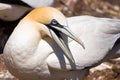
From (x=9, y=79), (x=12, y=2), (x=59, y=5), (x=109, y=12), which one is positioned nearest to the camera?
(x=9, y=79)

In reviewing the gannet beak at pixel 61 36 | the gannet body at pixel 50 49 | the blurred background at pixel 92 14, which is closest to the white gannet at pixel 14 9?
the blurred background at pixel 92 14

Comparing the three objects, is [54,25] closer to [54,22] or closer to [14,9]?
[54,22]

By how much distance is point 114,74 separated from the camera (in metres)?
4.19

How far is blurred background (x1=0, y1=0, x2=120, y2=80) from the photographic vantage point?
4.17 meters

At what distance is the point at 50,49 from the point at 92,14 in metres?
2.91

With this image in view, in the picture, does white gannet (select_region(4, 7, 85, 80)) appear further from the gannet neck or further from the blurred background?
the blurred background

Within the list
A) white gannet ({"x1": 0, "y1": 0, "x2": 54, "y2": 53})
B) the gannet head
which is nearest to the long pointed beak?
the gannet head

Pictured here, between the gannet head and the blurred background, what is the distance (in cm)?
88

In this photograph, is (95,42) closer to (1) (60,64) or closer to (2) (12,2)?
(1) (60,64)

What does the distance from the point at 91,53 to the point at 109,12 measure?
3181 mm

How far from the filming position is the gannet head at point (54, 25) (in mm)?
3109

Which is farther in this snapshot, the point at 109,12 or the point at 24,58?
the point at 109,12

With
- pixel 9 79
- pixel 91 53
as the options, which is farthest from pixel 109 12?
pixel 91 53

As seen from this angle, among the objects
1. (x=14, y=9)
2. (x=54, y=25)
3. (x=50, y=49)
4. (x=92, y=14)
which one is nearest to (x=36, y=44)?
(x=50, y=49)
